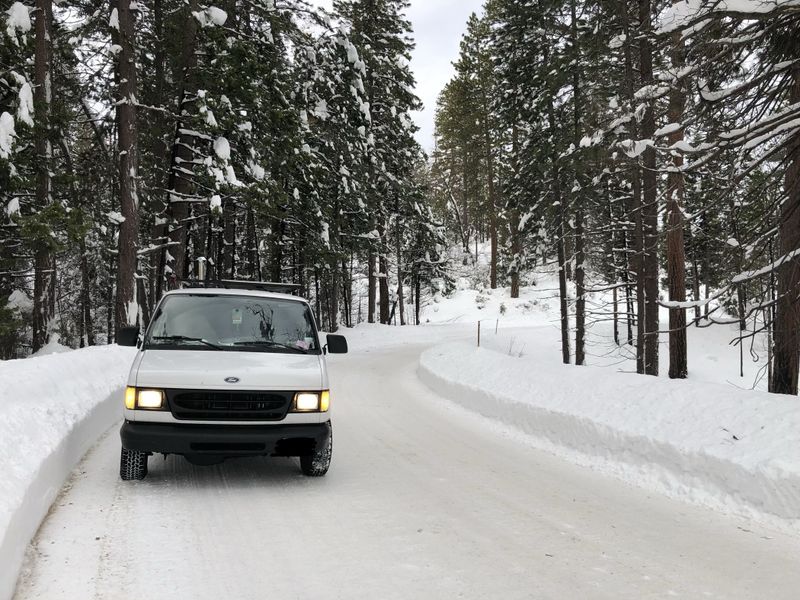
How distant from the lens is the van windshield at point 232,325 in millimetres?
6141

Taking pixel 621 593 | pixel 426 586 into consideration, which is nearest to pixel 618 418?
pixel 621 593

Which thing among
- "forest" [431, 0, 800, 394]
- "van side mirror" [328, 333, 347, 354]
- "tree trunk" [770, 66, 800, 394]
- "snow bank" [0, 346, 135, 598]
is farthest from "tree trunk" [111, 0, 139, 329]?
"tree trunk" [770, 66, 800, 394]

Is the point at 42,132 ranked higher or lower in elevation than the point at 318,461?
higher

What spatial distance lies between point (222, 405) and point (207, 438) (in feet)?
1.04

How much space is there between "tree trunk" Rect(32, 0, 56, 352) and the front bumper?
10.8 meters

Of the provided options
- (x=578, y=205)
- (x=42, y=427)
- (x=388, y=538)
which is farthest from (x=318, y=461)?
(x=578, y=205)

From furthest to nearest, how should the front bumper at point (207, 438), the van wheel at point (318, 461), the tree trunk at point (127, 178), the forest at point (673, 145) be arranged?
the tree trunk at point (127, 178) < the forest at point (673, 145) < the van wheel at point (318, 461) < the front bumper at point (207, 438)

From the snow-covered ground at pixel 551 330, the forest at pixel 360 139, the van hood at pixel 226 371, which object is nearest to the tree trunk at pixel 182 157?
the forest at pixel 360 139

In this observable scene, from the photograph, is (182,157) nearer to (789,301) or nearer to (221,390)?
(221,390)

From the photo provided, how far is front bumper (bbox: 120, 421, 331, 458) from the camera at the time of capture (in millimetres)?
5309

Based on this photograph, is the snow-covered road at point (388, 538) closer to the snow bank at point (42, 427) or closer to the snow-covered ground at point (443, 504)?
the snow-covered ground at point (443, 504)

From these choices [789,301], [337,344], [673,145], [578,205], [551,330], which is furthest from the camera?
[551,330]

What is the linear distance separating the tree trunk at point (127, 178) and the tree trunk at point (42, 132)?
1.69 meters

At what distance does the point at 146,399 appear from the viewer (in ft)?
17.5
